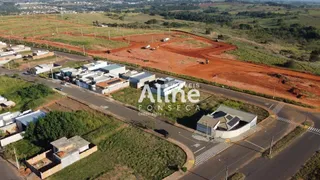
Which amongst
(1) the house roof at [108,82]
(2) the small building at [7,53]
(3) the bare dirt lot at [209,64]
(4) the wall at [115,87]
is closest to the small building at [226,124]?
(3) the bare dirt lot at [209,64]

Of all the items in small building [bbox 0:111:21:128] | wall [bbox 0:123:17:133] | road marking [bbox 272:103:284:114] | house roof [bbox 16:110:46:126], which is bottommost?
road marking [bbox 272:103:284:114]

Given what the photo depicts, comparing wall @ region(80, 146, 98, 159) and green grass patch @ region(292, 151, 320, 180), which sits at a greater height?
wall @ region(80, 146, 98, 159)

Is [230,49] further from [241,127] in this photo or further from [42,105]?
[42,105]

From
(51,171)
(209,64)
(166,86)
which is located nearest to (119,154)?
(51,171)

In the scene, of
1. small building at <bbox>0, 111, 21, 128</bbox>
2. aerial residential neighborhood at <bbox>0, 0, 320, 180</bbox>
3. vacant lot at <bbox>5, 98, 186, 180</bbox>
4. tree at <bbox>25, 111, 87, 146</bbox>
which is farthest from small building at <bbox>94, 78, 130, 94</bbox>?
tree at <bbox>25, 111, 87, 146</bbox>

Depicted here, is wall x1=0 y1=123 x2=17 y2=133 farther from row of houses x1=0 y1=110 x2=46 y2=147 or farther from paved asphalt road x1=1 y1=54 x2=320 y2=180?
paved asphalt road x1=1 y1=54 x2=320 y2=180

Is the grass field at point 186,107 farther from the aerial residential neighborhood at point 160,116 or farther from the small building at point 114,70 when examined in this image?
the small building at point 114,70

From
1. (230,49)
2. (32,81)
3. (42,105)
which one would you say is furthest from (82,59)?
(230,49)
